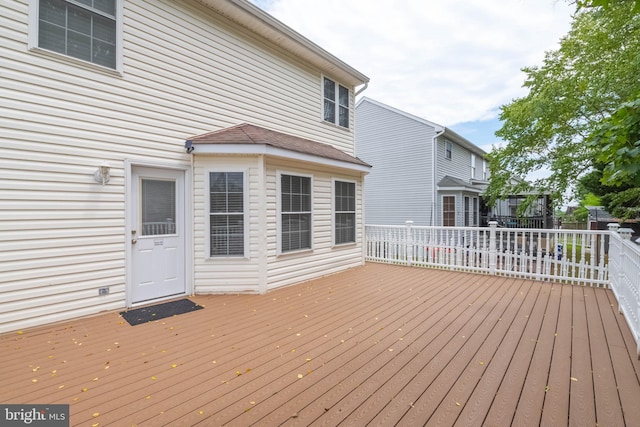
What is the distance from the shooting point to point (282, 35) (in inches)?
247

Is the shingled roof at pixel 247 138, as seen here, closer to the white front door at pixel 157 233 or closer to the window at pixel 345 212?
the white front door at pixel 157 233

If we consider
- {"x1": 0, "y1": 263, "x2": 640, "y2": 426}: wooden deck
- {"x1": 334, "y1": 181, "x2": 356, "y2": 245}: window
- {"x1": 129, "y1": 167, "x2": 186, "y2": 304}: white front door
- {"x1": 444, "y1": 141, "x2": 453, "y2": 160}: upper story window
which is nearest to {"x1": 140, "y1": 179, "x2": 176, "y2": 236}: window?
{"x1": 129, "y1": 167, "x2": 186, "y2": 304}: white front door

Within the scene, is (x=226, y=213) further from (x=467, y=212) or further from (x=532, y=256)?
(x=467, y=212)

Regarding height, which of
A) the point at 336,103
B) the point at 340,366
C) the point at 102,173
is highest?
the point at 336,103

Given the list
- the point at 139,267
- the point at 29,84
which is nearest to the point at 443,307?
the point at 139,267

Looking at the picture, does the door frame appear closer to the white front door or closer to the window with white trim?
the white front door

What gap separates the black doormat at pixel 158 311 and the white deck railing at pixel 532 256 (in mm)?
5340

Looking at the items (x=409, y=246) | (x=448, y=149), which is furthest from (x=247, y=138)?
(x=448, y=149)

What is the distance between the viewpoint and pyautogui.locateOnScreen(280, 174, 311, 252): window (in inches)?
235

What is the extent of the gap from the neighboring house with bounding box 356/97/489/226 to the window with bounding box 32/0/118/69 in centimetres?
1225

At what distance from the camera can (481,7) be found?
253 inches

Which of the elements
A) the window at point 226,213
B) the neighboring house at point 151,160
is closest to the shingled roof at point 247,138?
the neighboring house at point 151,160

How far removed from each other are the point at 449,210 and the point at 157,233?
41.1 ft

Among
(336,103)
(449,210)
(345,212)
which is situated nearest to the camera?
(345,212)
